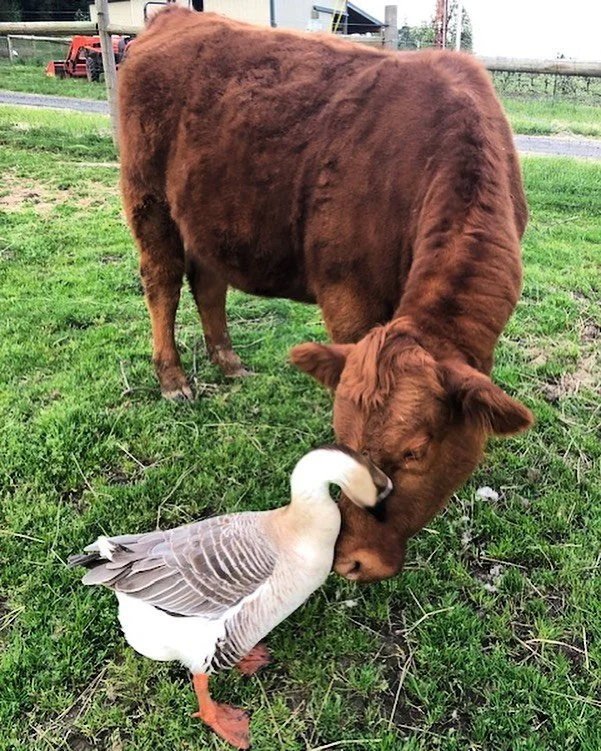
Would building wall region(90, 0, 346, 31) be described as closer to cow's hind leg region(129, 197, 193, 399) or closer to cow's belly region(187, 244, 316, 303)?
cow's hind leg region(129, 197, 193, 399)

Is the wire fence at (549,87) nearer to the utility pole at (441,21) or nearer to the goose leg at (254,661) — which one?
the utility pole at (441,21)

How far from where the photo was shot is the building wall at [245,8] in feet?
95.3

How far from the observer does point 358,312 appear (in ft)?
10.7

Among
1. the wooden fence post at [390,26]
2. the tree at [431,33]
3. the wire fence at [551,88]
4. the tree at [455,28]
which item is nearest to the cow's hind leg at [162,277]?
the wooden fence post at [390,26]

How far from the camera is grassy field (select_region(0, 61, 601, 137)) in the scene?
51.4ft

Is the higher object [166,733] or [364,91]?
[364,91]

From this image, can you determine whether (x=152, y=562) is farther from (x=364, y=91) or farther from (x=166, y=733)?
(x=364, y=91)

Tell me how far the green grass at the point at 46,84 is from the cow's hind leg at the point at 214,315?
56.7 feet

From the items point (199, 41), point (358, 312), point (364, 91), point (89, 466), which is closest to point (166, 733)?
point (89, 466)

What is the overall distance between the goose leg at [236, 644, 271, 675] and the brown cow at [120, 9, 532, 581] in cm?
59

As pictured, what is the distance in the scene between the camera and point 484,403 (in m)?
2.05

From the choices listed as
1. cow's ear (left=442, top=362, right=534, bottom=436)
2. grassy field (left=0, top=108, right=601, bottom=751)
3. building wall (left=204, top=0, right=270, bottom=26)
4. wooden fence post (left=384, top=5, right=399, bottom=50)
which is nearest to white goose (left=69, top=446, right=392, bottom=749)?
grassy field (left=0, top=108, right=601, bottom=751)

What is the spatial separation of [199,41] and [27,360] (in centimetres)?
250

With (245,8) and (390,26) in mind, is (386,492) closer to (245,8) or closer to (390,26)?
(390,26)
